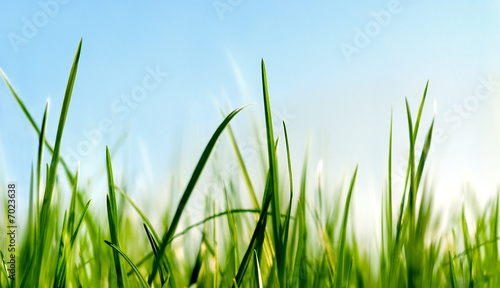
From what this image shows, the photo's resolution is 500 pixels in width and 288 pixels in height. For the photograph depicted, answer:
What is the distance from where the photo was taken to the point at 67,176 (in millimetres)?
753

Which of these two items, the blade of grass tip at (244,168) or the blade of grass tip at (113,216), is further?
the blade of grass tip at (244,168)

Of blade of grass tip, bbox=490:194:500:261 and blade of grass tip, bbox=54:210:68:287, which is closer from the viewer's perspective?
blade of grass tip, bbox=54:210:68:287

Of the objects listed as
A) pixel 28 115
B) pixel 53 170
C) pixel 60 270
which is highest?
pixel 28 115

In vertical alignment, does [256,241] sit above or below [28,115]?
below

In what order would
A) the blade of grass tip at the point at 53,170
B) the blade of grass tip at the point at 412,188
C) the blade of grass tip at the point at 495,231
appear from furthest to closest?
the blade of grass tip at the point at 495,231 < the blade of grass tip at the point at 412,188 < the blade of grass tip at the point at 53,170

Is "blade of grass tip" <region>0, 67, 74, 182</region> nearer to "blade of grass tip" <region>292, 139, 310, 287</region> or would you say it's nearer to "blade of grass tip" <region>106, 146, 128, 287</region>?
"blade of grass tip" <region>106, 146, 128, 287</region>

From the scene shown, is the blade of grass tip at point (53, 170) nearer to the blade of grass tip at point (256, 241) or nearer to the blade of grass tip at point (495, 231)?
the blade of grass tip at point (256, 241)

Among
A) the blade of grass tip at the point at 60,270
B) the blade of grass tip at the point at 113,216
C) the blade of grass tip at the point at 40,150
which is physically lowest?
the blade of grass tip at the point at 60,270

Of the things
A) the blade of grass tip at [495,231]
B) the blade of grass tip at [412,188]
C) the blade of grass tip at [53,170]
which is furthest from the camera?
the blade of grass tip at [495,231]

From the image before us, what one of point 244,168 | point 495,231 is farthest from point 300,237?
point 495,231

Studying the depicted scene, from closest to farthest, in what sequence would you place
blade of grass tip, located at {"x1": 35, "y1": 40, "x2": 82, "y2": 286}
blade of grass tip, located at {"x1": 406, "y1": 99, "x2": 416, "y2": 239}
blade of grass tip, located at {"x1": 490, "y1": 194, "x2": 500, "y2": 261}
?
blade of grass tip, located at {"x1": 35, "y1": 40, "x2": 82, "y2": 286}, blade of grass tip, located at {"x1": 406, "y1": 99, "x2": 416, "y2": 239}, blade of grass tip, located at {"x1": 490, "y1": 194, "x2": 500, "y2": 261}

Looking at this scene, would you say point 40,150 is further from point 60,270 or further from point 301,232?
point 301,232

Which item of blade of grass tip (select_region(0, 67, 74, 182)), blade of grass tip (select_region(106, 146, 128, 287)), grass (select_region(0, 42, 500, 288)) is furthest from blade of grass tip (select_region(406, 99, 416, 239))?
blade of grass tip (select_region(0, 67, 74, 182))

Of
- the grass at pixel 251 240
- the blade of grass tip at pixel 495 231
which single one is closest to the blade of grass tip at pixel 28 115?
the grass at pixel 251 240
